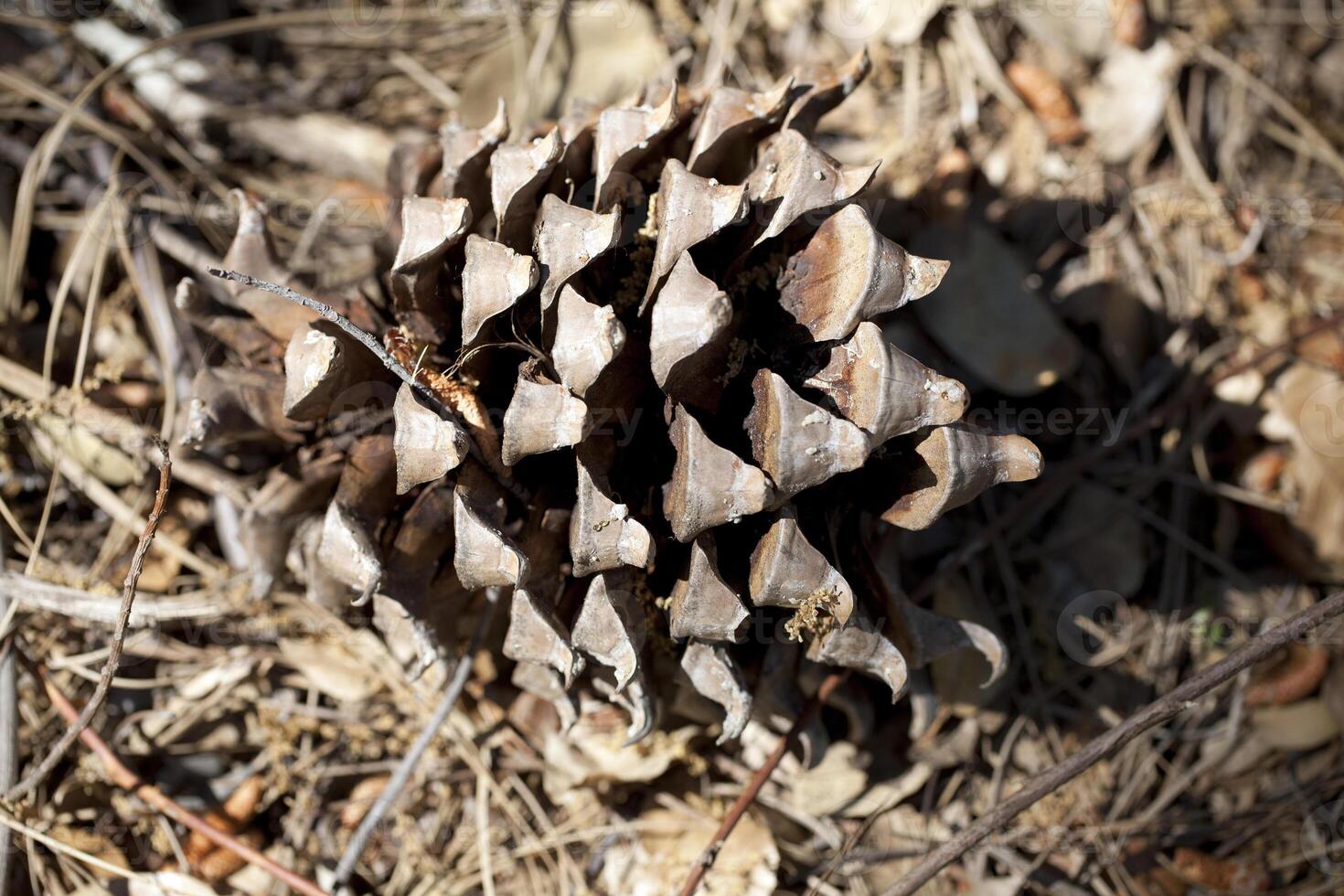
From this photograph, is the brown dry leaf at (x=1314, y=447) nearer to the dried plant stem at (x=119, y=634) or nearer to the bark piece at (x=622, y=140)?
the bark piece at (x=622, y=140)

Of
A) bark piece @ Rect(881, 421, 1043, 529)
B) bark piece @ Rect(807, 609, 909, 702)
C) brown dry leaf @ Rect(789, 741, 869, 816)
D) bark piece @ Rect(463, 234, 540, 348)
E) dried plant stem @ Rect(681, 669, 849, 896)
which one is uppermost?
bark piece @ Rect(463, 234, 540, 348)

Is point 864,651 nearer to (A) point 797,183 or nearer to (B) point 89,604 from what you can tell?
(A) point 797,183

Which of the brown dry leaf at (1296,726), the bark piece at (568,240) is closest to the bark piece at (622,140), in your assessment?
the bark piece at (568,240)

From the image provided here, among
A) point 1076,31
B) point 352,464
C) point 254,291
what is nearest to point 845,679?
point 352,464

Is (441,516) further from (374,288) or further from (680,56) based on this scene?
(680,56)

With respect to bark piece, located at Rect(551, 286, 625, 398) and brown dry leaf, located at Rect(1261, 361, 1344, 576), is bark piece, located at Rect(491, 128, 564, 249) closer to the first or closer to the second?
bark piece, located at Rect(551, 286, 625, 398)

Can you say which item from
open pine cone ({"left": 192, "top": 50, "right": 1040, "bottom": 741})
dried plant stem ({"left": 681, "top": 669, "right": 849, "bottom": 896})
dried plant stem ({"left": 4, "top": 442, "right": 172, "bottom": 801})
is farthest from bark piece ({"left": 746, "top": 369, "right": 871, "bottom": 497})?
dried plant stem ({"left": 4, "top": 442, "right": 172, "bottom": 801})

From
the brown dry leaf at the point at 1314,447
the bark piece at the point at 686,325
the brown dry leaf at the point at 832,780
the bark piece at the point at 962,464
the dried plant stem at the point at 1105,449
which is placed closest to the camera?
the bark piece at the point at 686,325
